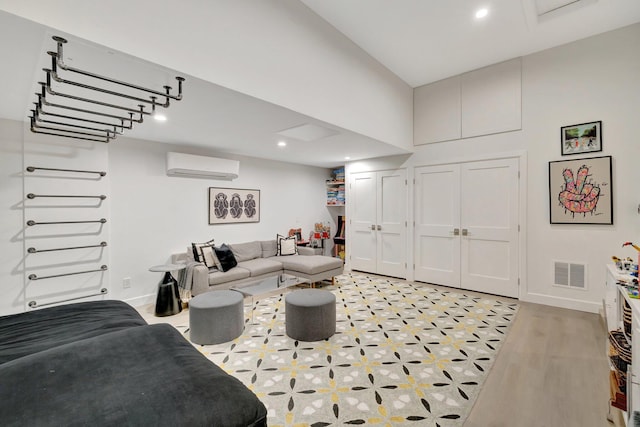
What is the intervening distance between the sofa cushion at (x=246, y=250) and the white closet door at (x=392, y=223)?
7.78 ft

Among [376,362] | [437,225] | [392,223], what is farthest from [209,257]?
[437,225]

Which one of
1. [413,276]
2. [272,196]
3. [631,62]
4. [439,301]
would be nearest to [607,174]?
[631,62]

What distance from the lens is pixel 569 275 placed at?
3.80 m

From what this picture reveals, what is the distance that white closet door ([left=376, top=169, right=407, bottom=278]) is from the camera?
5.34 m

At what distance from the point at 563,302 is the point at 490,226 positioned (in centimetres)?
133

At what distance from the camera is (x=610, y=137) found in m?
3.51

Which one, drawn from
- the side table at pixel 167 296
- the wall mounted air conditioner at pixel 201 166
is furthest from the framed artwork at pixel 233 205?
the side table at pixel 167 296

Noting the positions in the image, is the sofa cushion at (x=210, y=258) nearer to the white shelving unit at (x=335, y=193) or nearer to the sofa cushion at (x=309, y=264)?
the sofa cushion at (x=309, y=264)

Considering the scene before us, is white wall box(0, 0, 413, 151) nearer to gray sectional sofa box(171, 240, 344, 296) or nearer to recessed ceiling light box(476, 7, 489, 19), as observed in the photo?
recessed ceiling light box(476, 7, 489, 19)

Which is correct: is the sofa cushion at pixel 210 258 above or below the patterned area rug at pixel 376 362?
above

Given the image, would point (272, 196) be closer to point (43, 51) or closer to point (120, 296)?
point (120, 296)

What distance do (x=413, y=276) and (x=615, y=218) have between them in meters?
2.81

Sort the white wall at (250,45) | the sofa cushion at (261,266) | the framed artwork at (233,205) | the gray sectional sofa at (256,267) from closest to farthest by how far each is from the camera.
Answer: the white wall at (250,45) → the gray sectional sofa at (256,267) → the sofa cushion at (261,266) → the framed artwork at (233,205)

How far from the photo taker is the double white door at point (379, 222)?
5371 mm
